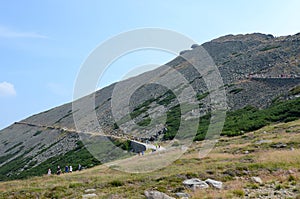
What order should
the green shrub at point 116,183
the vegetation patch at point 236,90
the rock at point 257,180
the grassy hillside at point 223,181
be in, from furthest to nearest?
the vegetation patch at point 236,90
the green shrub at point 116,183
the rock at point 257,180
the grassy hillside at point 223,181

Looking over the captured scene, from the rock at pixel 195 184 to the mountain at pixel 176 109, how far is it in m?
23.0

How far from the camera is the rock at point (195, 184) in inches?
645

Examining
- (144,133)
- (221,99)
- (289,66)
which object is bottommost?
(144,133)

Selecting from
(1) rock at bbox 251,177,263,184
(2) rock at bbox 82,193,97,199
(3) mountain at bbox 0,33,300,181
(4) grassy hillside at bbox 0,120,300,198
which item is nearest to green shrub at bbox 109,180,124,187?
(4) grassy hillside at bbox 0,120,300,198

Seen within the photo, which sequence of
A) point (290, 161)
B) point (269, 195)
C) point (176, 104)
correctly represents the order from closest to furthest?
1. point (269, 195)
2. point (290, 161)
3. point (176, 104)

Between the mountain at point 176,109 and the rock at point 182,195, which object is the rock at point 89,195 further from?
the mountain at point 176,109

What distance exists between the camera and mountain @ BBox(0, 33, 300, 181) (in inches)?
1982

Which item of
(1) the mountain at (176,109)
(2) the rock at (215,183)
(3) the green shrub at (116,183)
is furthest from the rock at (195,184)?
(1) the mountain at (176,109)

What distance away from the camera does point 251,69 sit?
73562 millimetres

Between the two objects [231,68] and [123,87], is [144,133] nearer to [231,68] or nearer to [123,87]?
[231,68]

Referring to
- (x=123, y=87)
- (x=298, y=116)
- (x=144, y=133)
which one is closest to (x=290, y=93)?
(x=298, y=116)

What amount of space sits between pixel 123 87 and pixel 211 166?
96735 millimetres

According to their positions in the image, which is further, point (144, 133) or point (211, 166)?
point (144, 133)

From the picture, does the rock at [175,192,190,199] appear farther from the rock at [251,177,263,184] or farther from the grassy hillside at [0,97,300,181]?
the grassy hillside at [0,97,300,181]
